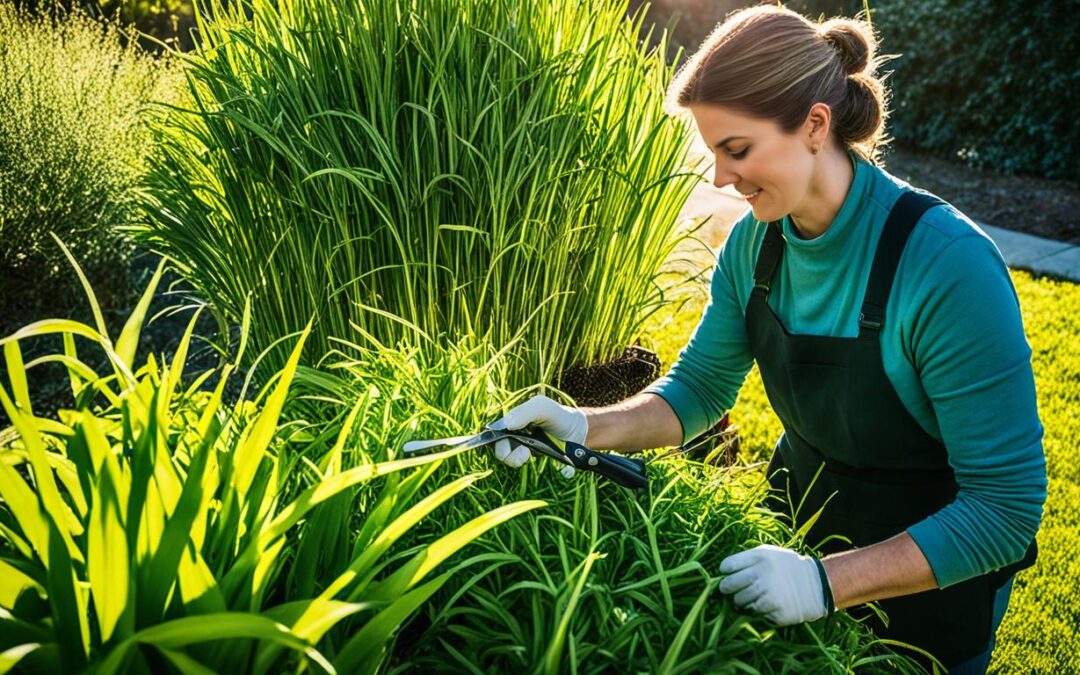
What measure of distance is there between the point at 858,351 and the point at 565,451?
71 cm

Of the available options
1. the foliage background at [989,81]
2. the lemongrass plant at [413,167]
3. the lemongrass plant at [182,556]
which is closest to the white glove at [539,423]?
the lemongrass plant at [182,556]

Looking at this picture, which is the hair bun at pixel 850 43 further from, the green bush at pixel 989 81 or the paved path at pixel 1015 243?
the green bush at pixel 989 81

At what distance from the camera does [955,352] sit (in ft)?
A: 4.50

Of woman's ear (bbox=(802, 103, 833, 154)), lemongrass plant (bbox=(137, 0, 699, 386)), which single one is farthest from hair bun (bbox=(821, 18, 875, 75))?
lemongrass plant (bbox=(137, 0, 699, 386))

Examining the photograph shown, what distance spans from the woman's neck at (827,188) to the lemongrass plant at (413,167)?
555 millimetres

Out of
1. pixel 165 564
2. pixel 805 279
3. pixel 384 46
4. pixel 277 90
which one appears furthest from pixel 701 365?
pixel 165 564

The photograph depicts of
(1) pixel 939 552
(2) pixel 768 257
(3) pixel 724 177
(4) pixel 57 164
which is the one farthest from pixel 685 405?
(4) pixel 57 164

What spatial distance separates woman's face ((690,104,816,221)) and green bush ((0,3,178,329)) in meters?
2.54

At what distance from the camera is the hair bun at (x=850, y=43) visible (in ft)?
5.20

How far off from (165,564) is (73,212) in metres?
3.46

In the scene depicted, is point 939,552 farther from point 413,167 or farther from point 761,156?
point 413,167

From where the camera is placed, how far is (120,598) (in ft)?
2.31

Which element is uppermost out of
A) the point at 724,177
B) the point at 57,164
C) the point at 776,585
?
the point at 724,177

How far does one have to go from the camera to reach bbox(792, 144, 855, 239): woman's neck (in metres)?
1.56
